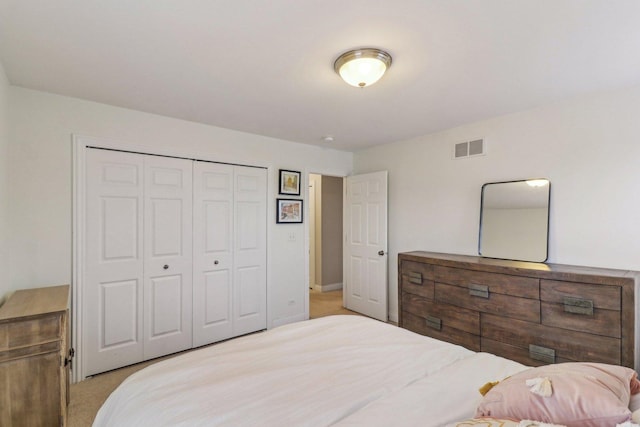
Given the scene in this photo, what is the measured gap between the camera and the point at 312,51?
181cm

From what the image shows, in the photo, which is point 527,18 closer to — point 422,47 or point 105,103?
point 422,47

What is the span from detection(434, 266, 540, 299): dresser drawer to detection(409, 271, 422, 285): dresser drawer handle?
173mm

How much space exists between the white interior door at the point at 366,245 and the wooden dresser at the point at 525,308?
83 cm

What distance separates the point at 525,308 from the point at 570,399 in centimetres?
177

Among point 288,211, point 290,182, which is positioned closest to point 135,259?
point 288,211

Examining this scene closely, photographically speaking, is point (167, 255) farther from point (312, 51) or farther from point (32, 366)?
point (312, 51)

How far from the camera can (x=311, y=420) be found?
3.34 ft

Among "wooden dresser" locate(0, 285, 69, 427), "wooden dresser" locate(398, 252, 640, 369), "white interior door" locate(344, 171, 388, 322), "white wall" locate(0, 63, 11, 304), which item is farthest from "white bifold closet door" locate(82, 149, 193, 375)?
"wooden dresser" locate(398, 252, 640, 369)

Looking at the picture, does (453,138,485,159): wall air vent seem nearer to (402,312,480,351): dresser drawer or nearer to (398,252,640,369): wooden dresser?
(398,252,640,369): wooden dresser

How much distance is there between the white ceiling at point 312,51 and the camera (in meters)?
1.45

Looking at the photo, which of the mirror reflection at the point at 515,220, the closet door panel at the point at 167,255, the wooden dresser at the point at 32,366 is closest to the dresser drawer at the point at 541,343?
the mirror reflection at the point at 515,220

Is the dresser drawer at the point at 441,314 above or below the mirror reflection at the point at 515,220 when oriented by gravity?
below

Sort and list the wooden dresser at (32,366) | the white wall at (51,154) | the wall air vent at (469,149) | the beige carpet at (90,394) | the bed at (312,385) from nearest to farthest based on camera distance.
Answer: the bed at (312,385) → the wooden dresser at (32,366) → the beige carpet at (90,394) → the white wall at (51,154) → the wall air vent at (469,149)

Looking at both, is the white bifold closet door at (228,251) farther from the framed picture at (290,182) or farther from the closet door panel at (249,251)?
the framed picture at (290,182)
